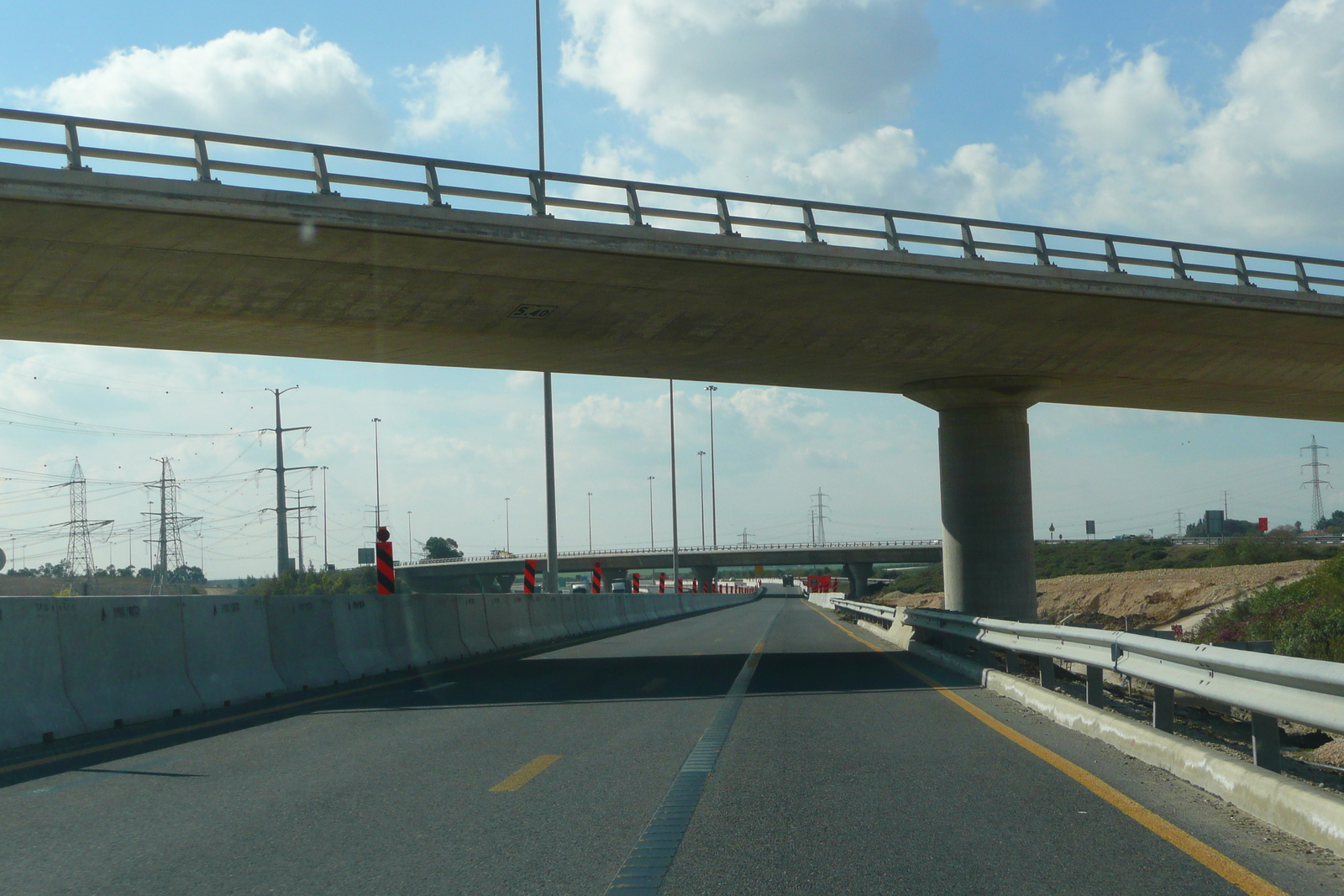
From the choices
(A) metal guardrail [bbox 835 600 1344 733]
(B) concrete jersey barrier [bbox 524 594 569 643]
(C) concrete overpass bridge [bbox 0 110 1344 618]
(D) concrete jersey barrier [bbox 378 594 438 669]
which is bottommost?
(B) concrete jersey barrier [bbox 524 594 569 643]

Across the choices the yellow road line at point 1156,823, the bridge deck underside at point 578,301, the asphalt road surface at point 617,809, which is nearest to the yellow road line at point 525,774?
the asphalt road surface at point 617,809

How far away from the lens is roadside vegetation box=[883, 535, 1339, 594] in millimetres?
65688

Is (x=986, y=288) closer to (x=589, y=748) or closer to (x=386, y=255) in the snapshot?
(x=386, y=255)

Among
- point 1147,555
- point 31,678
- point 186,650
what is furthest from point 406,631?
point 1147,555

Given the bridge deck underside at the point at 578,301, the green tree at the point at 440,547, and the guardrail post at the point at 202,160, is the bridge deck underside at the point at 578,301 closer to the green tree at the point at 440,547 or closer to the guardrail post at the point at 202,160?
the guardrail post at the point at 202,160

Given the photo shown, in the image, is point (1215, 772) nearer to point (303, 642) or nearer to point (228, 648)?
point (228, 648)

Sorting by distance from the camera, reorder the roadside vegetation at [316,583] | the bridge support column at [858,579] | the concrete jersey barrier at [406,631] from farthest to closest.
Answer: the bridge support column at [858,579]
the roadside vegetation at [316,583]
the concrete jersey barrier at [406,631]

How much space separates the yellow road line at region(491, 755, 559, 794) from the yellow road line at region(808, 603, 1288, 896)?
3628 millimetres

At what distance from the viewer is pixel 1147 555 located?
102m

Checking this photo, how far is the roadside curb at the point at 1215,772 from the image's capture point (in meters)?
5.70

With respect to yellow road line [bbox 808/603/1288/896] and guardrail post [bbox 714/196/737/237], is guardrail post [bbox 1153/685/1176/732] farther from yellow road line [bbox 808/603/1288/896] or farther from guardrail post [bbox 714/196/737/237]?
guardrail post [bbox 714/196/737/237]

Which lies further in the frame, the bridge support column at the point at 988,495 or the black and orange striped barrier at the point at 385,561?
the bridge support column at the point at 988,495

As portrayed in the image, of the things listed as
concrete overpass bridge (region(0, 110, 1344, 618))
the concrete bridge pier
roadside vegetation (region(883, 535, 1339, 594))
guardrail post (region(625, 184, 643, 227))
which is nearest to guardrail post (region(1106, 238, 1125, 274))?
concrete overpass bridge (region(0, 110, 1344, 618))

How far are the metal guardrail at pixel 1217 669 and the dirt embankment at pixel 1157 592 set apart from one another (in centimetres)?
2451
